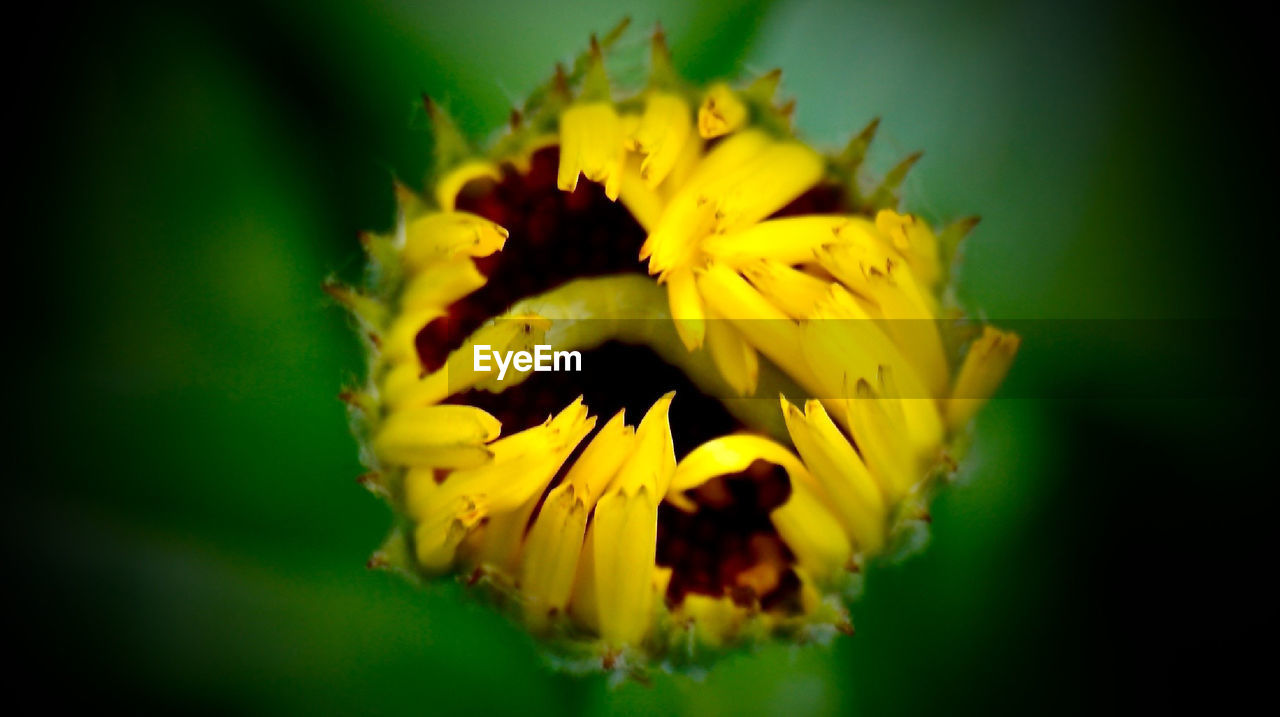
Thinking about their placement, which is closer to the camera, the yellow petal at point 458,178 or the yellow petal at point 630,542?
the yellow petal at point 630,542

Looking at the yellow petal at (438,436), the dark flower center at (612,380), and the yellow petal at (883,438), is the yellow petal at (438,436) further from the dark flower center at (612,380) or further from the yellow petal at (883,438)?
the yellow petal at (883,438)

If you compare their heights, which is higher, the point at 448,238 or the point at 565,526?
the point at 448,238

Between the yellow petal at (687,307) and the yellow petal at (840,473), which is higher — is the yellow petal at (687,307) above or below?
above

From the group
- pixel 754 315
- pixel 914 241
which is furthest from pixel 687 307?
pixel 914 241

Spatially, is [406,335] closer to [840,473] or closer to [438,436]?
[438,436]

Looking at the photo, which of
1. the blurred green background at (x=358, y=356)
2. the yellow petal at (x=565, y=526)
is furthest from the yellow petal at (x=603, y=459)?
the blurred green background at (x=358, y=356)

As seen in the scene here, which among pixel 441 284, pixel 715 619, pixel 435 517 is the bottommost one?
pixel 715 619
